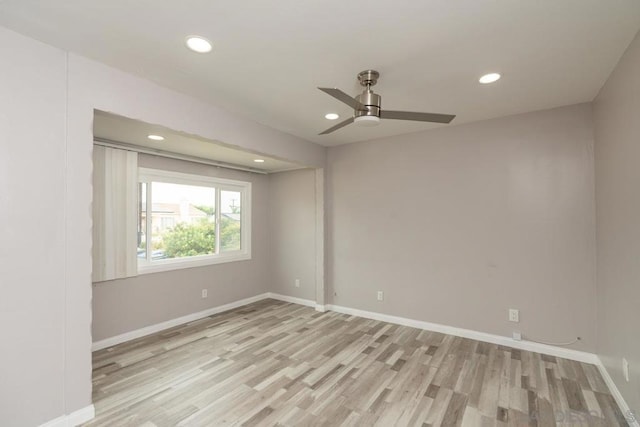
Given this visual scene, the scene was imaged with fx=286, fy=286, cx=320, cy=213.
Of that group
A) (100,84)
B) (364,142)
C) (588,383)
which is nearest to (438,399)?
(588,383)

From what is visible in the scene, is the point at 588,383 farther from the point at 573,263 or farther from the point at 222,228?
the point at 222,228

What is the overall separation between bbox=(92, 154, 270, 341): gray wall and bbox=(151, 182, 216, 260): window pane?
0.29 m

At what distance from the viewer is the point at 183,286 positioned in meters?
4.10

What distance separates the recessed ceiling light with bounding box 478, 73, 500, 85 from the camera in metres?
2.31

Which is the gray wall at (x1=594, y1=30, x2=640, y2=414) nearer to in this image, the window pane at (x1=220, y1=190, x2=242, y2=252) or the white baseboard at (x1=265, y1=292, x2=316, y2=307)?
the white baseboard at (x1=265, y1=292, x2=316, y2=307)

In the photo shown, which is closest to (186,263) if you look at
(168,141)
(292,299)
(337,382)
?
(168,141)

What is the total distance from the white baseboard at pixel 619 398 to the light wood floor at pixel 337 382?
53 mm

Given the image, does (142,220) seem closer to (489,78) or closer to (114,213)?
(114,213)

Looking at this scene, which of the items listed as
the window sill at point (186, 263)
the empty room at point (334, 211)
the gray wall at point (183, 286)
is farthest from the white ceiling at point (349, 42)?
the window sill at point (186, 263)

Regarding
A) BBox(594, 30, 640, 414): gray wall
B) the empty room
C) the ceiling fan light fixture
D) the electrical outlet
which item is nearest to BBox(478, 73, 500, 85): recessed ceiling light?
the empty room

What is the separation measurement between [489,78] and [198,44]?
2.25 m

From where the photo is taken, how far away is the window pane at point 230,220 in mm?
4875

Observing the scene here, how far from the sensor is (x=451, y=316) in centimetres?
359

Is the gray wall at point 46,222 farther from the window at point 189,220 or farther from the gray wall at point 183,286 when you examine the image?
the window at point 189,220
